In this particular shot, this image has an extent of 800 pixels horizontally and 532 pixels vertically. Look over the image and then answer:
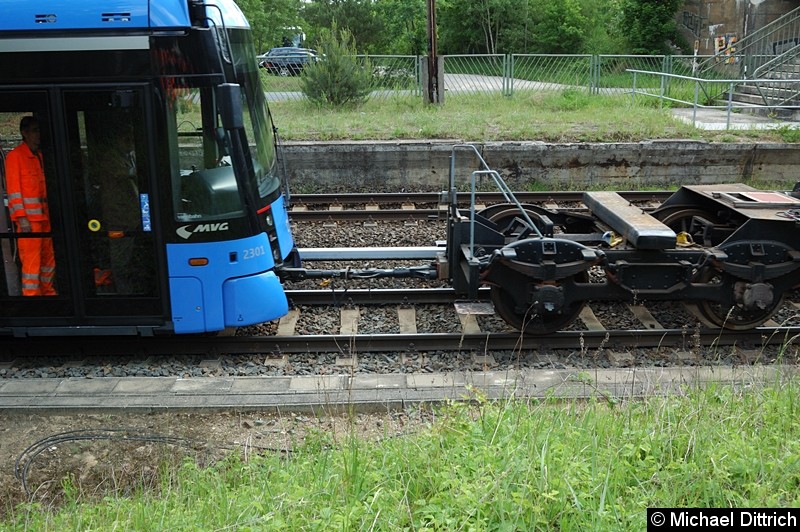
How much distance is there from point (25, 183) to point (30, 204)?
195 mm

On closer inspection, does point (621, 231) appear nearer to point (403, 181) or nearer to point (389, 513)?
point (389, 513)

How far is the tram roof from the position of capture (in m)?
6.74

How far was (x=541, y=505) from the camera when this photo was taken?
3.95 m

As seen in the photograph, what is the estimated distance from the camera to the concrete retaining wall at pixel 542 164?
1462 centimetres

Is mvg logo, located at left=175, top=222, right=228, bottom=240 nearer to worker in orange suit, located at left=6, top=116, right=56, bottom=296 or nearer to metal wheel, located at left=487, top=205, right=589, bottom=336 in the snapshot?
worker in orange suit, located at left=6, top=116, right=56, bottom=296

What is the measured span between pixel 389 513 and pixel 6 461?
3.50 metres

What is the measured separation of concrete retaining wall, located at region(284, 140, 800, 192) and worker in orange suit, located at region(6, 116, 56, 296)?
7597 mm

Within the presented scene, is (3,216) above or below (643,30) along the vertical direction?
below

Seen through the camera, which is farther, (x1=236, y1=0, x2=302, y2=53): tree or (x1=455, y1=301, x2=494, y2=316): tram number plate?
(x1=236, y1=0, x2=302, y2=53): tree

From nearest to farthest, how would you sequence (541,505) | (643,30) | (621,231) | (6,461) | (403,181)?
(541,505)
(6,461)
(621,231)
(403,181)
(643,30)

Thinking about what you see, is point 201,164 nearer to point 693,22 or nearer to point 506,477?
point 506,477

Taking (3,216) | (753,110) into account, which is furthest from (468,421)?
(753,110)

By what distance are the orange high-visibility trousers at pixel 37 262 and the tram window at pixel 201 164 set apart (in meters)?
1.28

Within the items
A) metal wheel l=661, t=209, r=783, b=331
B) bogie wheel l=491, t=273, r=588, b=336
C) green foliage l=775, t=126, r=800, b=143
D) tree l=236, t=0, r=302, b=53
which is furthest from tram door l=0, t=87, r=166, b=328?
tree l=236, t=0, r=302, b=53
